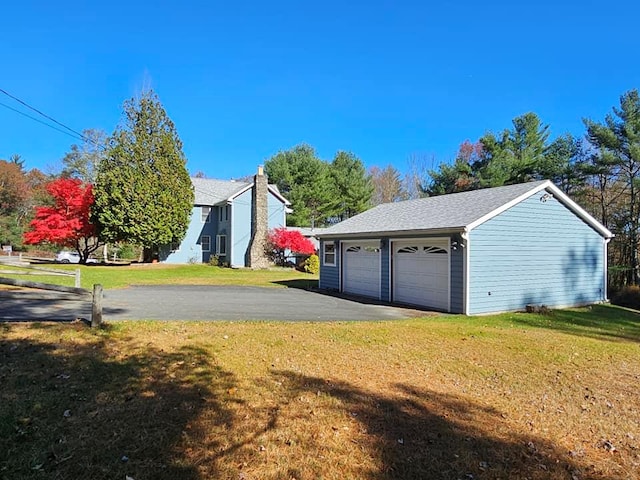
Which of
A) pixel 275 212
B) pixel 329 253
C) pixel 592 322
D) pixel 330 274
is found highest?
pixel 275 212

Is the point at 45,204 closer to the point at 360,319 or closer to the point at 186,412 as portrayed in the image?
the point at 360,319

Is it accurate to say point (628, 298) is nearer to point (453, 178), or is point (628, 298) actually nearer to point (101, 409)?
point (453, 178)

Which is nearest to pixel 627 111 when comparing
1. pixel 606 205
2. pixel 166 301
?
pixel 606 205

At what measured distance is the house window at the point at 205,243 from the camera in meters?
33.8

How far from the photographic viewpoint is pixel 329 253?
1897 cm

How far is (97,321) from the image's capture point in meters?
7.35

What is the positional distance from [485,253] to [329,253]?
784cm

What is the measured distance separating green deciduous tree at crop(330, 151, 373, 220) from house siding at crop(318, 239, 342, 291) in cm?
2545

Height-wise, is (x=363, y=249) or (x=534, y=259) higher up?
(x=363, y=249)

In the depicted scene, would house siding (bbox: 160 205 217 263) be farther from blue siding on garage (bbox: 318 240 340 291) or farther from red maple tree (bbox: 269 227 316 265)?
blue siding on garage (bbox: 318 240 340 291)

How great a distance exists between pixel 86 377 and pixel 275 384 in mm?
2246

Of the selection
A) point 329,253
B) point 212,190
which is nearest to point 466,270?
point 329,253

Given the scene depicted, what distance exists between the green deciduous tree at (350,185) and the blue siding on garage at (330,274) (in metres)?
25.4

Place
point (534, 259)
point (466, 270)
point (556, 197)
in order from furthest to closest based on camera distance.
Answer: point (556, 197), point (534, 259), point (466, 270)
